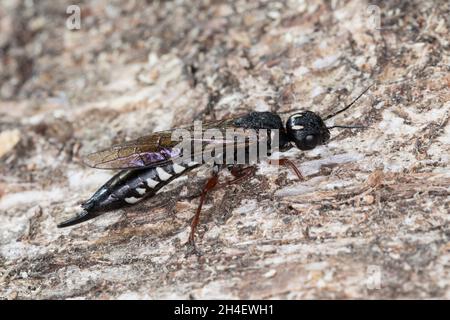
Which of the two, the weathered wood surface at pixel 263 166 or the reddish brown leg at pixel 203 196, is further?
the reddish brown leg at pixel 203 196

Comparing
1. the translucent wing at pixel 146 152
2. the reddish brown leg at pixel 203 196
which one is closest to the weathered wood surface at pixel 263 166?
the reddish brown leg at pixel 203 196

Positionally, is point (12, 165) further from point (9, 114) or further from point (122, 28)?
point (122, 28)

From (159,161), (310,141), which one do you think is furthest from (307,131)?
(159,161)

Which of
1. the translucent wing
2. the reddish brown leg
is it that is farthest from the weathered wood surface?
the translucent wing

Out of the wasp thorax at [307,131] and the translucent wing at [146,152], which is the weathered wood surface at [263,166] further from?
the translucent wing at [146,152]

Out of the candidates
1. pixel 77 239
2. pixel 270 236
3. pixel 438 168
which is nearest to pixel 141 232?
pixel 77 239

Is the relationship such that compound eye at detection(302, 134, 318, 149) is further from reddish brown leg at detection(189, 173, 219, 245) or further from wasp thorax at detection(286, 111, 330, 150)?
reddish brown leg at detection(189, 173, 219, 245)
